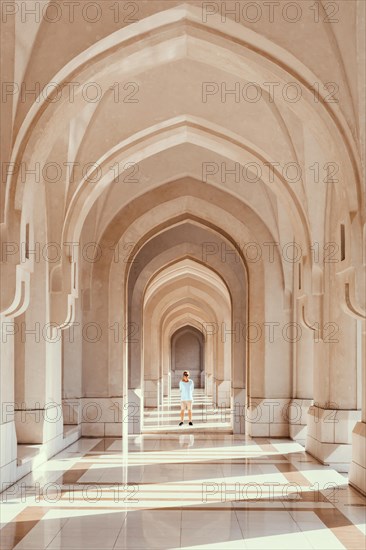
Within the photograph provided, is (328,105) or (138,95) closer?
(328,105)

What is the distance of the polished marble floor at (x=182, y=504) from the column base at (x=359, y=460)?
0.14 m

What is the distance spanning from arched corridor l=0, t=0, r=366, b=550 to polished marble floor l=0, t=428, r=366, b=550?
4 cm

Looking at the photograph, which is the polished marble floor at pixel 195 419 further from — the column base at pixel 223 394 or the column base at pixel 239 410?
the column base at pixel 223 394

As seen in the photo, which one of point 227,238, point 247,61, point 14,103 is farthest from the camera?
point 227,238

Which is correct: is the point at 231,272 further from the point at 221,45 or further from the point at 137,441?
the point at 221,45

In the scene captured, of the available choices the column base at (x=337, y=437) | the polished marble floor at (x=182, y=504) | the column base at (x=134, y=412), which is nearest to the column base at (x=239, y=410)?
the column base at (x=134, y=412)

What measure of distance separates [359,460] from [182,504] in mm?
2021

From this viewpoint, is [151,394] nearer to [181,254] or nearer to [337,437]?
[181,254]

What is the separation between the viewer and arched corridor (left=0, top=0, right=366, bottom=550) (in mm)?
7441

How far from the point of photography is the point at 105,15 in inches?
297

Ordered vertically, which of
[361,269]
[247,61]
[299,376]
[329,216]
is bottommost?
[299,376]

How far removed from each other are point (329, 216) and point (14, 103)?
16.2 ft

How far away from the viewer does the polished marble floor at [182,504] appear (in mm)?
6066

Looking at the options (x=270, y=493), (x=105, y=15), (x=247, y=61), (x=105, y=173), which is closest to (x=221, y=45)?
(x=247, y=61)
